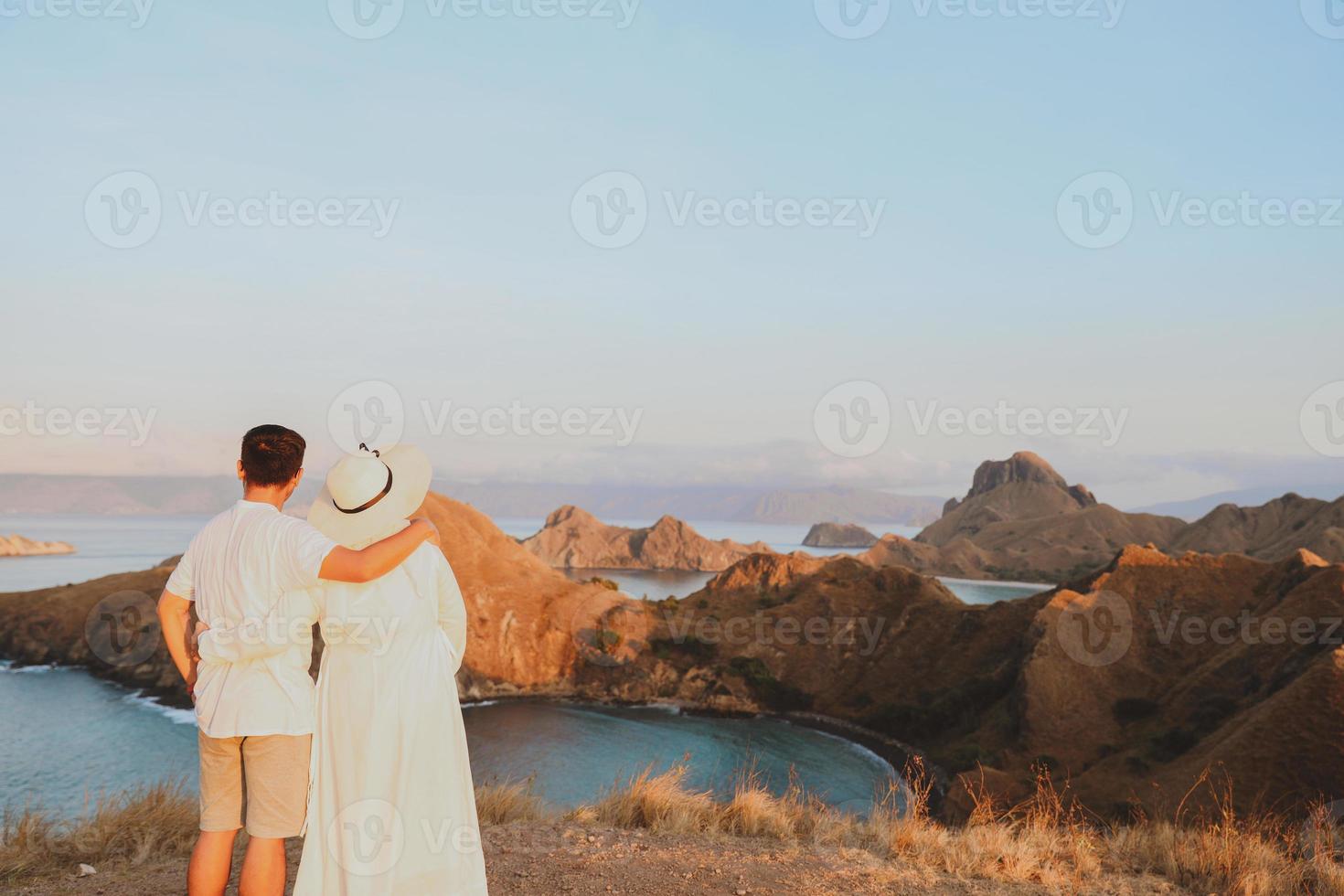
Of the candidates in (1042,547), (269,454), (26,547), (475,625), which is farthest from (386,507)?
(26,547)

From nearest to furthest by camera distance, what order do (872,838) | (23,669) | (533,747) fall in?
(872,838) → (533,747) → (23,669)

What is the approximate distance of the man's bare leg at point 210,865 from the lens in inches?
147

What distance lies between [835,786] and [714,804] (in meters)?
38.8

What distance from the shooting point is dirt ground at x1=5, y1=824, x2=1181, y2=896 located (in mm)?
5816

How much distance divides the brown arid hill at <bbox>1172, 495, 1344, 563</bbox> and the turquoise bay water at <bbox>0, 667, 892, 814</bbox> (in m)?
74.8

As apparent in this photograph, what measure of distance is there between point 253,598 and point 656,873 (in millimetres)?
3786

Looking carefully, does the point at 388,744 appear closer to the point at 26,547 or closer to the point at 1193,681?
the point at 1193,681

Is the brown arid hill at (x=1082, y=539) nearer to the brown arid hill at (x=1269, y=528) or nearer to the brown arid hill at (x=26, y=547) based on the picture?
the brown arid hill at (x=1269, y=528)

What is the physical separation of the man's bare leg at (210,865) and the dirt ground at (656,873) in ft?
7.62

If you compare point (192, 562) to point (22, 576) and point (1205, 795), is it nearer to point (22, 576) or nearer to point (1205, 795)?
point (1205, 795)

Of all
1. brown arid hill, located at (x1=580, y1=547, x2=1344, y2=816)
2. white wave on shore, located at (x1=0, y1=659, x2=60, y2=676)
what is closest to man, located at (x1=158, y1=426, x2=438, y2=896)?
brown arid hill, located at (x1=580, y1=547, x2=1344, y2=816)

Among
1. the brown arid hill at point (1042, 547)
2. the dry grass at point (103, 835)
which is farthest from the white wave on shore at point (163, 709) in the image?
the brown arid hill at point (1042, 547)

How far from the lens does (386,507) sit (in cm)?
397

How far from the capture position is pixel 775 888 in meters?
5.88
